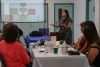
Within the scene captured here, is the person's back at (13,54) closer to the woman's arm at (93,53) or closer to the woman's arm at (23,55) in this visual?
the woman's arm at (23,55)

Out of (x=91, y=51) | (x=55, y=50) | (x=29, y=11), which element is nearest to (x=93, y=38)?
(x=91, y=51)

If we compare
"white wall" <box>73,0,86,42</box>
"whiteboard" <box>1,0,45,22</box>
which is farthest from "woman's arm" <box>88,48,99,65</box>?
"white wall" <box>73,0,86,42</box>

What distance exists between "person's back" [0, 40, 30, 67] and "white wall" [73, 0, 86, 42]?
16.4 feet

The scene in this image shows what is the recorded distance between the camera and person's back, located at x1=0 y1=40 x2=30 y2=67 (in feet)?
8.27

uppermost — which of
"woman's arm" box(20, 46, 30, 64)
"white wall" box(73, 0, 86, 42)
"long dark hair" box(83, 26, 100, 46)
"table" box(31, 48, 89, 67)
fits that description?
"white wall" box(73, 0, 86, 42)

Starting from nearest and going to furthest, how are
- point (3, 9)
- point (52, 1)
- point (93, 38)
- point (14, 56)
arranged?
point (14, 56)
point (93, 38)
point (3, 9)
point (52, 1)

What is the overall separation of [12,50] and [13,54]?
5 cm

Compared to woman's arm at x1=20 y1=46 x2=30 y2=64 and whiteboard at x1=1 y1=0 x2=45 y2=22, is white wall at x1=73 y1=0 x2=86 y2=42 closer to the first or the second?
whiteboard at x1=1 y1=0 x2=45 y2=22

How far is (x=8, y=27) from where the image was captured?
2.55 metres

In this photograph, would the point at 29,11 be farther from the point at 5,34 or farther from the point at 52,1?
the point at 5,34

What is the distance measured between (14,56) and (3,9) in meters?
4.49

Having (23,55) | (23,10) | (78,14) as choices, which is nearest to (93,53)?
(23,55)

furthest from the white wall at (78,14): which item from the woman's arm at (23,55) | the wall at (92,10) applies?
the woman's arm at (23,55)

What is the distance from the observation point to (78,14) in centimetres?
803
